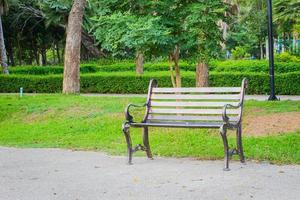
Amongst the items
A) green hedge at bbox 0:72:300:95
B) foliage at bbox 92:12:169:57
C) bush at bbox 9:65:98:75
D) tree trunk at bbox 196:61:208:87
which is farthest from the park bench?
bush at bbox 9:65:98:75

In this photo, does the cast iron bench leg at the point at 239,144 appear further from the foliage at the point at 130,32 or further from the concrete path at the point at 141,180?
the foliage at the point at 130,32

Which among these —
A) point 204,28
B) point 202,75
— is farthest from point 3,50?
point 204,28

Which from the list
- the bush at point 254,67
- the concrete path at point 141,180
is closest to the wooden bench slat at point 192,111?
the concrete path at point 141,180

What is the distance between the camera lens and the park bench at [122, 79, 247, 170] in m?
7.97

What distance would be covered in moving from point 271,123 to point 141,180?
14.8ft

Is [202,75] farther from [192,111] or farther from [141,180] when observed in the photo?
[141,180]

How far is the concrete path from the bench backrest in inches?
27.1

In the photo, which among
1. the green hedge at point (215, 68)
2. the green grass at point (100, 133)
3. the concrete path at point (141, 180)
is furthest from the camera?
the green hedge at point (215, 68)

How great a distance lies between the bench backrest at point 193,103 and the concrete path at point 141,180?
0.69 m

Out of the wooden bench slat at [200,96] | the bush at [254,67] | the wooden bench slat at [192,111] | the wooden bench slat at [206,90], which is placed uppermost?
the wooden bench slat at [206,90]

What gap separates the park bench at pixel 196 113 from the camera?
7.97 metres

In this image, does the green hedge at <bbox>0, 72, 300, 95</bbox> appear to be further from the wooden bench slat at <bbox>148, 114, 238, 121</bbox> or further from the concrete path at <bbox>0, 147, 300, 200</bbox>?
the concrete path at <bbox>0, 147, 300, 200</bbox>

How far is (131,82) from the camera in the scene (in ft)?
90.7

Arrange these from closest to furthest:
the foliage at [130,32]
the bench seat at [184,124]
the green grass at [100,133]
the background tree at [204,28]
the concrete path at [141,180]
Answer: the concrete path at [141,180]
the bench seat at [184,124]
the green grass at [100,133]
the foliage at [130,32]
the background tree at [204,28]
